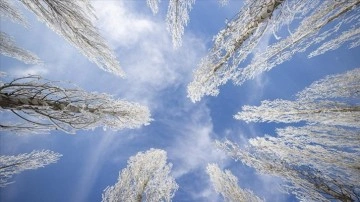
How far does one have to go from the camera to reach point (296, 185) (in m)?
6.91

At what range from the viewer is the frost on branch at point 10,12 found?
25.2ft

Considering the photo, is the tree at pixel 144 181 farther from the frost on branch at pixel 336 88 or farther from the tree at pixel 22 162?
the frost on branch at pixel 336 88

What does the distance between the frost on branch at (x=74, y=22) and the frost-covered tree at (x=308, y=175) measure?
5610 millimetres

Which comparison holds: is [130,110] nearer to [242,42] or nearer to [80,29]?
[80,29]

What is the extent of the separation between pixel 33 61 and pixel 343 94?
31.6 ft

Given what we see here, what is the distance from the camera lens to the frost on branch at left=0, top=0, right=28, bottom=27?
767 cm

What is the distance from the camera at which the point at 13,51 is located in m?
8.38

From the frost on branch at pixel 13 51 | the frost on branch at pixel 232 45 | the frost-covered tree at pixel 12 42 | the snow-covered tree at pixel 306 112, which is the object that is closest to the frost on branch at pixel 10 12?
the frost-covered tree at pixel 12 42

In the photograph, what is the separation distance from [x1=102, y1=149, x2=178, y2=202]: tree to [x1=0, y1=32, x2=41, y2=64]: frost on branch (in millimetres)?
5528

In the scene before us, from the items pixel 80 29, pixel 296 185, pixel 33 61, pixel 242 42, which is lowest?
pixel 296 185

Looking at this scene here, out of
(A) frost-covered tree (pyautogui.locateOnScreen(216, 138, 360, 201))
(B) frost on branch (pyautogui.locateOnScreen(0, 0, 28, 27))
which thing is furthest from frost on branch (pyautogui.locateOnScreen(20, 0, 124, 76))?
(A) frost-covered tree (pyautogui.locateOnScreen(216, 138, 360, 201))

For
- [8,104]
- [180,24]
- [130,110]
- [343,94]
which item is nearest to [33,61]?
[130,110]

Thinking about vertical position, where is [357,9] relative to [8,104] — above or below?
below

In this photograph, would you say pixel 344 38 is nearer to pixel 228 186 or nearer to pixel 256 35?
pixel 256 35
